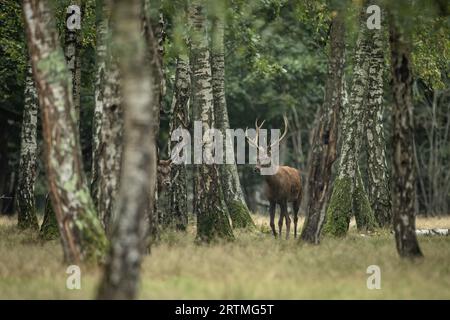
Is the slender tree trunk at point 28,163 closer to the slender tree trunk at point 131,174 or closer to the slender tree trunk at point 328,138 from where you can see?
the slender tree trunk at point 328,138

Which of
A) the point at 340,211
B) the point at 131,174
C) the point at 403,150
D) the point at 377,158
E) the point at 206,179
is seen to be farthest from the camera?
the point at 377,158

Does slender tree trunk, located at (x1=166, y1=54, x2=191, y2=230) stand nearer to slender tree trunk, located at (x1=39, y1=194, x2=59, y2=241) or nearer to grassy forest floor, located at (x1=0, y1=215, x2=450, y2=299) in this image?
slender tree trunk, located at (x1=39, y1=194, x2=59, y2=241)

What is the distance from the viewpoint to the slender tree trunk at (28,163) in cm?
2139

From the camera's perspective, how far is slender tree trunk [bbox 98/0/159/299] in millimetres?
8672

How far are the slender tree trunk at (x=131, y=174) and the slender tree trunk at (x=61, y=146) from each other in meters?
2.80

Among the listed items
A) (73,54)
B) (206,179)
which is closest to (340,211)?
(206,179)

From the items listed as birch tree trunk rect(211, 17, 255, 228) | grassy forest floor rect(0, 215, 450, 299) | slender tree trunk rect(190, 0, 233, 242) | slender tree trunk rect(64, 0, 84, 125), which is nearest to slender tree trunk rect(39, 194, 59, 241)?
grassy forest floor rect(0, 215, 450, 299)

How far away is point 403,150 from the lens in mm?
13523

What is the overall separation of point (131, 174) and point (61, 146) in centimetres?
338

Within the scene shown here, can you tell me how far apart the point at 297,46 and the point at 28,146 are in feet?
59.7

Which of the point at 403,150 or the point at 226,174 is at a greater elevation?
the point at 403,150

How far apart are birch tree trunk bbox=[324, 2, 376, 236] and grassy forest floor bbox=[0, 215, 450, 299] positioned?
3.11 m

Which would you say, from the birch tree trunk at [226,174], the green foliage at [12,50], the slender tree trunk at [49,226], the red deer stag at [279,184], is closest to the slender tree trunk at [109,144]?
the slender tree trunk at [49,226]

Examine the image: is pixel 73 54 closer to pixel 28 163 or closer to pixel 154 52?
pixel 28 163
